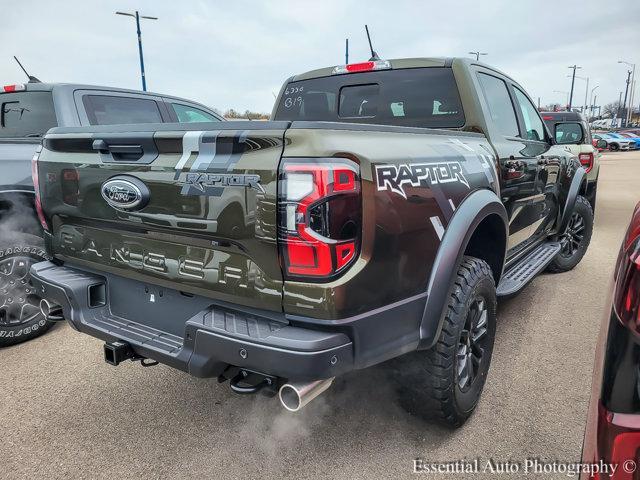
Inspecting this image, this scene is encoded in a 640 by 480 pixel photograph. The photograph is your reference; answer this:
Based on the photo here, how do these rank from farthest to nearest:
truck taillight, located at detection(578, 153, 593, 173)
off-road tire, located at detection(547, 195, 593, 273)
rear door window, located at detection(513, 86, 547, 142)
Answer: truck taillight, located at detection(578, 153, 593, 173) → off-road tire, located at detection(547, 195, 593, 273) → rear door window, located at detection(513, 86, 547, 142)

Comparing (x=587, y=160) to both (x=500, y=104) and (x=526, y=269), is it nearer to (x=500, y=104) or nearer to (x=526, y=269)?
(x=526, y=269)

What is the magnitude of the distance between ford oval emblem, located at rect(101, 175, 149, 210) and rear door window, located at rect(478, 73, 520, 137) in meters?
2.26

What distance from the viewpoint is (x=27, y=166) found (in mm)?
3623

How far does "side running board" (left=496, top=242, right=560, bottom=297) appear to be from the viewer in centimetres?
322

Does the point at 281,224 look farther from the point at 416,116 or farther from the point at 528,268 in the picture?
the point at 528,268

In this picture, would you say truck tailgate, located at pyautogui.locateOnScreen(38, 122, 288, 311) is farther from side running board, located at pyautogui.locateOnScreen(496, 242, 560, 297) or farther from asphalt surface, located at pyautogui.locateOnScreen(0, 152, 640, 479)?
side running board, located at pyautogui.locateOnScreen(496, 242, 560, 297)

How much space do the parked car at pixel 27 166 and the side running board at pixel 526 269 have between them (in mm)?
2686

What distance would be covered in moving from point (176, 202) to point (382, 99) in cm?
195

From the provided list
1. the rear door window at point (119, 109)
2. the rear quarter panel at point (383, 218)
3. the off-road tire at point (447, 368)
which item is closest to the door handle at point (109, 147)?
the rear quarter panel at point (383, 218)

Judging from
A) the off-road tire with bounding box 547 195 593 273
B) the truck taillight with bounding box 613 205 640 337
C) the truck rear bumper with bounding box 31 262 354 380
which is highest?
the truck taillight with bounding box 613 205 640 337

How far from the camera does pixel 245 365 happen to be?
5.75 ft

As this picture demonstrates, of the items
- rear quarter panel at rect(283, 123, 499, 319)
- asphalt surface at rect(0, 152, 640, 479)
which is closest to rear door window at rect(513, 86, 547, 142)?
asphalt surface at rect(0, 152, 640, 479)

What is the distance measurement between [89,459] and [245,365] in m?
1.21

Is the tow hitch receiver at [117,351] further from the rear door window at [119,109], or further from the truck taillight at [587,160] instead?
the truck taillight at [587,160]
